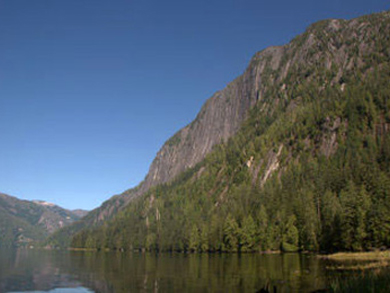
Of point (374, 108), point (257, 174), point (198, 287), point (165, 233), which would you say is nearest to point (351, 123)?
point (374, 108)

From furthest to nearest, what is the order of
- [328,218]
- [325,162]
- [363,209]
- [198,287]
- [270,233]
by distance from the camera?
1. [325,162]
2. [270,233]
3. [328,218]
4. [363,209]
5. [198,287]

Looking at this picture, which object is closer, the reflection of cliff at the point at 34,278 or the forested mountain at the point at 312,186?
the reflection of cliff at the point at 34,278

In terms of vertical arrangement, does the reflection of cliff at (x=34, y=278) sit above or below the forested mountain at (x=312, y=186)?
below

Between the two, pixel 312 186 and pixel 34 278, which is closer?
pixel 34 278

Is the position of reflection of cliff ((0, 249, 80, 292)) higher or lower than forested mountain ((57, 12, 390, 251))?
lower

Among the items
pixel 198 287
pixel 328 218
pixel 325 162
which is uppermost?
pixel 325 162

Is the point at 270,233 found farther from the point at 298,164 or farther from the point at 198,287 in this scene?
the point at 198,287

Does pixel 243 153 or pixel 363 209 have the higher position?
pixel 243 153

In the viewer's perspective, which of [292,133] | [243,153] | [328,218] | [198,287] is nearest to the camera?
[198,287]

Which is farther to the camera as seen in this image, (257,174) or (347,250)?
(257,174)

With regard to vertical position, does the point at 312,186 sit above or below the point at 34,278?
above

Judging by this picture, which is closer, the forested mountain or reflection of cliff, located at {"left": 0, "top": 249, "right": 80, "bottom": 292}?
reflection of cliff, located at {"left": 0, "top": 249, "right": 80, "bottom": 292}

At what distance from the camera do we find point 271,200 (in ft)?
399

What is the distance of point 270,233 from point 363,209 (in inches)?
1489
